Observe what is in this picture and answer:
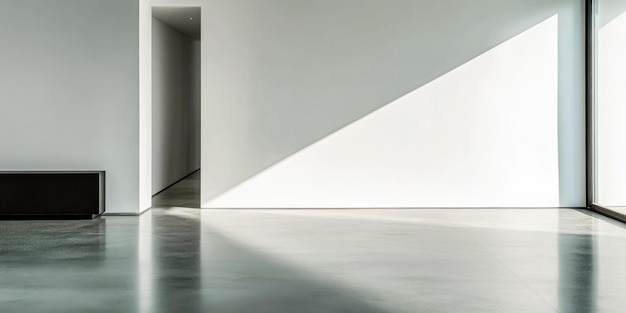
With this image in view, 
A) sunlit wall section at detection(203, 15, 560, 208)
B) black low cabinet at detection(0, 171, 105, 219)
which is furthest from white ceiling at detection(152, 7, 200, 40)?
black low cabinet at detection(0, 171, 105, 219)

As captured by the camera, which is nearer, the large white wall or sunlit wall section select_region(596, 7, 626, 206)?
sunlit wall section select_region(596, 7, 626, 206)

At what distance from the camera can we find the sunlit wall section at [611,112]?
9586 mm

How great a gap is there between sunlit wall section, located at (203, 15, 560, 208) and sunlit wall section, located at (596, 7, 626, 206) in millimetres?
679

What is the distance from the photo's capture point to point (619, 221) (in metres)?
9.45

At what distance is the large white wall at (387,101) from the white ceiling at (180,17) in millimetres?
277

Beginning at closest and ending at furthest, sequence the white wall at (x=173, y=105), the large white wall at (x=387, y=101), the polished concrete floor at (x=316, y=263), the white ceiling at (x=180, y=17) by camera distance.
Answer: the polished concrete floor at (x=316, y=263), the large white wall at (x=387, y=101), the white ceiling at (x=180, y=17), the white wall at (x=173, y=105)

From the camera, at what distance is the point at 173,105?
13883 mm

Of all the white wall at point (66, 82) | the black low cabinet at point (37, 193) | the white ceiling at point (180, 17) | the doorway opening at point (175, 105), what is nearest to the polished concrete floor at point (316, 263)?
the black low cabinet at point (37, 193)

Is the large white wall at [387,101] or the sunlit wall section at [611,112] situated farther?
the large white wall at [387,101]

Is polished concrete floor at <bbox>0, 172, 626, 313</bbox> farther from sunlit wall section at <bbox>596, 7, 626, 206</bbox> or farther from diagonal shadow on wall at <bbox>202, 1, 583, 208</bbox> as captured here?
diagonal shadow on wall at <bbox>202, 1, 583, 208</bbox>

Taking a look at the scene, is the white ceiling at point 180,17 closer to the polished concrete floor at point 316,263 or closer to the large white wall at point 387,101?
the large white wall at point 387,101

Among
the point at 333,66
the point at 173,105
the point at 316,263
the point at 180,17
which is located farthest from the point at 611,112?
the point at 173,105

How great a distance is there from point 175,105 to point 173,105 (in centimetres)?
16

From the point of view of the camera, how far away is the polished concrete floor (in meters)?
5.25
